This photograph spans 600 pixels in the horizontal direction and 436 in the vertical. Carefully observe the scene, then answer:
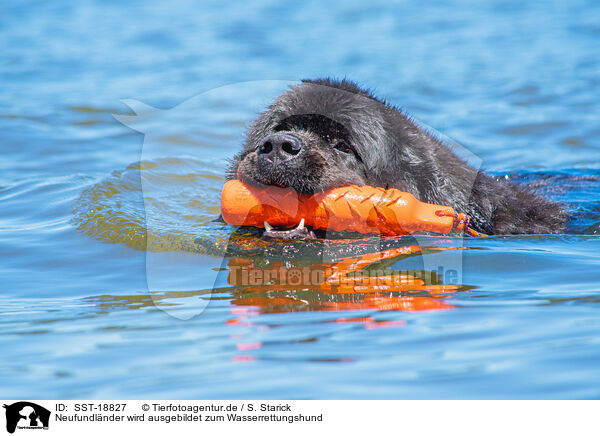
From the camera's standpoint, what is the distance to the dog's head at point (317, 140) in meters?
4.65

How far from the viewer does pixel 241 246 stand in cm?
514

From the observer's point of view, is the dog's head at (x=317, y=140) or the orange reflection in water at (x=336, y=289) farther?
the dog's head at (x=317, y=140)

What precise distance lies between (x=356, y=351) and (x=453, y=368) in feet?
1.52

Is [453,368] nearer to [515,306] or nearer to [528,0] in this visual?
[515,306]

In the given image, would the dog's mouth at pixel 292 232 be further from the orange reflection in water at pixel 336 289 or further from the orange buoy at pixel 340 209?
the orange reflection in water at pixel 336 289
